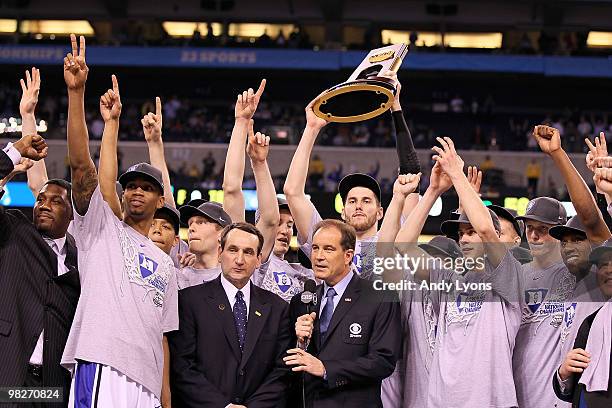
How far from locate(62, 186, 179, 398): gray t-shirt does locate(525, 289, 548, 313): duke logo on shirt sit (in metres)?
2.11

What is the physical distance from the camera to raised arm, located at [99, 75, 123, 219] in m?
4.86

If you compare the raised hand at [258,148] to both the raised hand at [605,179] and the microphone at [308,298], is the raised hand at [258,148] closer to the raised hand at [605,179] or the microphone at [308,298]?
the microphone at [308,298]

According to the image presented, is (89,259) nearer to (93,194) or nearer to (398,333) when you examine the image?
(93,194)

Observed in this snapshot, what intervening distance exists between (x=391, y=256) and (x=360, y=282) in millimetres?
312

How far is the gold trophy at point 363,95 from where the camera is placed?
500 cm

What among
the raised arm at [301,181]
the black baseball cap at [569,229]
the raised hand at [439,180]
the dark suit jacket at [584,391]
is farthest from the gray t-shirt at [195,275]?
the dark suit jacket at [584,391]

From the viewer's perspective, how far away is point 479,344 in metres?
5.13

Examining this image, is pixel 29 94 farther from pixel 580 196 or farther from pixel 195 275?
pixel 580 196

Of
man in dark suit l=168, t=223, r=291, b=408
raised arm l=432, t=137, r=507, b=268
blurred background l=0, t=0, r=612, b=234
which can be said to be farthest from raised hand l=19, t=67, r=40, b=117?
blurred background l=0, t=0, r=612, b=234

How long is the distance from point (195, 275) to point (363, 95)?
5.65 ft

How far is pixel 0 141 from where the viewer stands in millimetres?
20656

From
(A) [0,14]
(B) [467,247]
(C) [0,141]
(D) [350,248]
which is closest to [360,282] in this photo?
(D) [350,248]

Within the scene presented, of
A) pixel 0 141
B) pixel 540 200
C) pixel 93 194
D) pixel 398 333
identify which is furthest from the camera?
pixel 0 141

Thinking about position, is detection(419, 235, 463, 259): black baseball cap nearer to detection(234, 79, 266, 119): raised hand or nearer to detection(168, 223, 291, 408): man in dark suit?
detection(168, 223, 291, 408): man in dark suit
